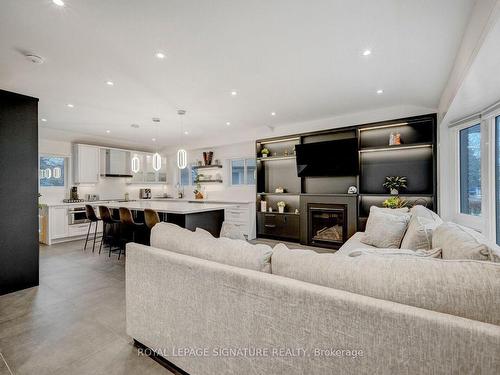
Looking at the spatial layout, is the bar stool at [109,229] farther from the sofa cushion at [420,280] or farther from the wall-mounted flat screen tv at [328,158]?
the sofa cushion at [420,280]

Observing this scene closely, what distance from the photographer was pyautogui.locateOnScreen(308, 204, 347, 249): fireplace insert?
16.0 feet

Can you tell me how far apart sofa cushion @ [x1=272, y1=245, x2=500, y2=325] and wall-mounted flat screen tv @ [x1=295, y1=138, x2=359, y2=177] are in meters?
4.01

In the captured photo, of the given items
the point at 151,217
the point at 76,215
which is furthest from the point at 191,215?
the point at 76,215

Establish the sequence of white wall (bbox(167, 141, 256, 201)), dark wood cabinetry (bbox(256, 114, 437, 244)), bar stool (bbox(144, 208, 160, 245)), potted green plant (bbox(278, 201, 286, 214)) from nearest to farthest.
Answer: bar stool (bbox(144, 208, 160, 245))
dark wood cabinetry (bbox(256, 114, 437, 244))
potted green plant (bbox(278, 201, 286, 214))
white wall (bbox(167, 141, 256, 201))

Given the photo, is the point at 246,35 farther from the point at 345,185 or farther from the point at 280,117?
the point at 345,185

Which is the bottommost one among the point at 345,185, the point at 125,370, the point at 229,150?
the point at 125,370

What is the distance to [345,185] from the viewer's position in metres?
5.16

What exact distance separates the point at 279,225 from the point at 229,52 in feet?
13.4

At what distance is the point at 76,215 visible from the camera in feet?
19.1

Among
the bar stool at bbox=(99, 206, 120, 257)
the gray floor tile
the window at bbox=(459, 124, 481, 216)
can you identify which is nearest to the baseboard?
the gray floor tile

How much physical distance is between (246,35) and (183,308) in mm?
2242

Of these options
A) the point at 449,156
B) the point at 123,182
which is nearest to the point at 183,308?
the point at 449,156

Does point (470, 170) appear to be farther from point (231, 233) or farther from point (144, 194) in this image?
point (144, 194)

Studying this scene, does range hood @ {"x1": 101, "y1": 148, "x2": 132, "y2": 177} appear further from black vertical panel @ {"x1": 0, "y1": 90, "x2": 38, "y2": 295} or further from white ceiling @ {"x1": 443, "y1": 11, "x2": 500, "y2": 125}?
white ceiling @ {"x1": 443, "y1": 11, "x2": 500, "y2": 125}
